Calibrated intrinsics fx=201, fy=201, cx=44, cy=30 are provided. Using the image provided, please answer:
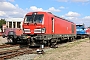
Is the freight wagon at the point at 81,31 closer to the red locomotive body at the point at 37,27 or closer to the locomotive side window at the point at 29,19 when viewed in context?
the red locomotive body at the point at 37,27

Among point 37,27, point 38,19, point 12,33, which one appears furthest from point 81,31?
point 37,27

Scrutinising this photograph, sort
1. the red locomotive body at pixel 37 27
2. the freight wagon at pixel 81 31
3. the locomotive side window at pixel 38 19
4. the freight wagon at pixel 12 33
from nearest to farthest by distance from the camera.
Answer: the red locomotive body at pixel 37 27, the locomotive side window at pixel 38 19, the freight wagon at pixel 12 33, the freight wagon at pixel 81 31

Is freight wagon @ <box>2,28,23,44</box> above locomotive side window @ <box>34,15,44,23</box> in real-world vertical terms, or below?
below

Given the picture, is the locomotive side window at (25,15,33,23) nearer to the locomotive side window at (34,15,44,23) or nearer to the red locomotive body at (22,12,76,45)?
the red locomotive body at (22,12,76,45)

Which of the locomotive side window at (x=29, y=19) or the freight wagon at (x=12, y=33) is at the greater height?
the locomotive side window at (x=29, y=19)

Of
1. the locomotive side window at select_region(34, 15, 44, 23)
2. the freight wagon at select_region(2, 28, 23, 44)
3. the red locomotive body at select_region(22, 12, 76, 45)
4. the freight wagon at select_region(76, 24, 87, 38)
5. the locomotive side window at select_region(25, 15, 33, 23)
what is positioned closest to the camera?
the red locomotive body at select_region(22, 12, 76, 45)

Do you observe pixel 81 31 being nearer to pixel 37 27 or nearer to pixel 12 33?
pixel 12 33

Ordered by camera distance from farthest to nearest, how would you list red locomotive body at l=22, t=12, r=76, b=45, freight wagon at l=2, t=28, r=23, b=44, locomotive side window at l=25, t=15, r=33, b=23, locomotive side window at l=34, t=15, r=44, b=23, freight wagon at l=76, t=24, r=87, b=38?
freight wagon at l=76, t=24, r=87, b=38, freight wagon at l=2, t=28, r=23, b=44, locomotive side window at l=25, t=15, r=33, b=23, locomotive side window at l=34, t=15, r=44, b=23, red locomotive body at l=22, t=12, r=76, b=45

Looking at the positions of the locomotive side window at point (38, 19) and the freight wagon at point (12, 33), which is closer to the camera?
the locomotive side window at point (38, 19)

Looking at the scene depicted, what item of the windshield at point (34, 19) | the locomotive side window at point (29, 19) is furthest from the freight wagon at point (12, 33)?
the windshield at point (34, 19)

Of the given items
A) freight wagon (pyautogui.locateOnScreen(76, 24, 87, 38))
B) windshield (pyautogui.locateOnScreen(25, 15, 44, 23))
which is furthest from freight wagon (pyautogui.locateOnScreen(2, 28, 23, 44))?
freight wagon (pyautogui.locateOnScreen(76, 24, 87, 38))

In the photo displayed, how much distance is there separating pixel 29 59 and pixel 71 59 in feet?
8.01

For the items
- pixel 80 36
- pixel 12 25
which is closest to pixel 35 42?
pixel 12 25

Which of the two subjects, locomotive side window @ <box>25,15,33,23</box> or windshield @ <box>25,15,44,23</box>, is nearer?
windshield @ <box>25,15,44,23</box>
